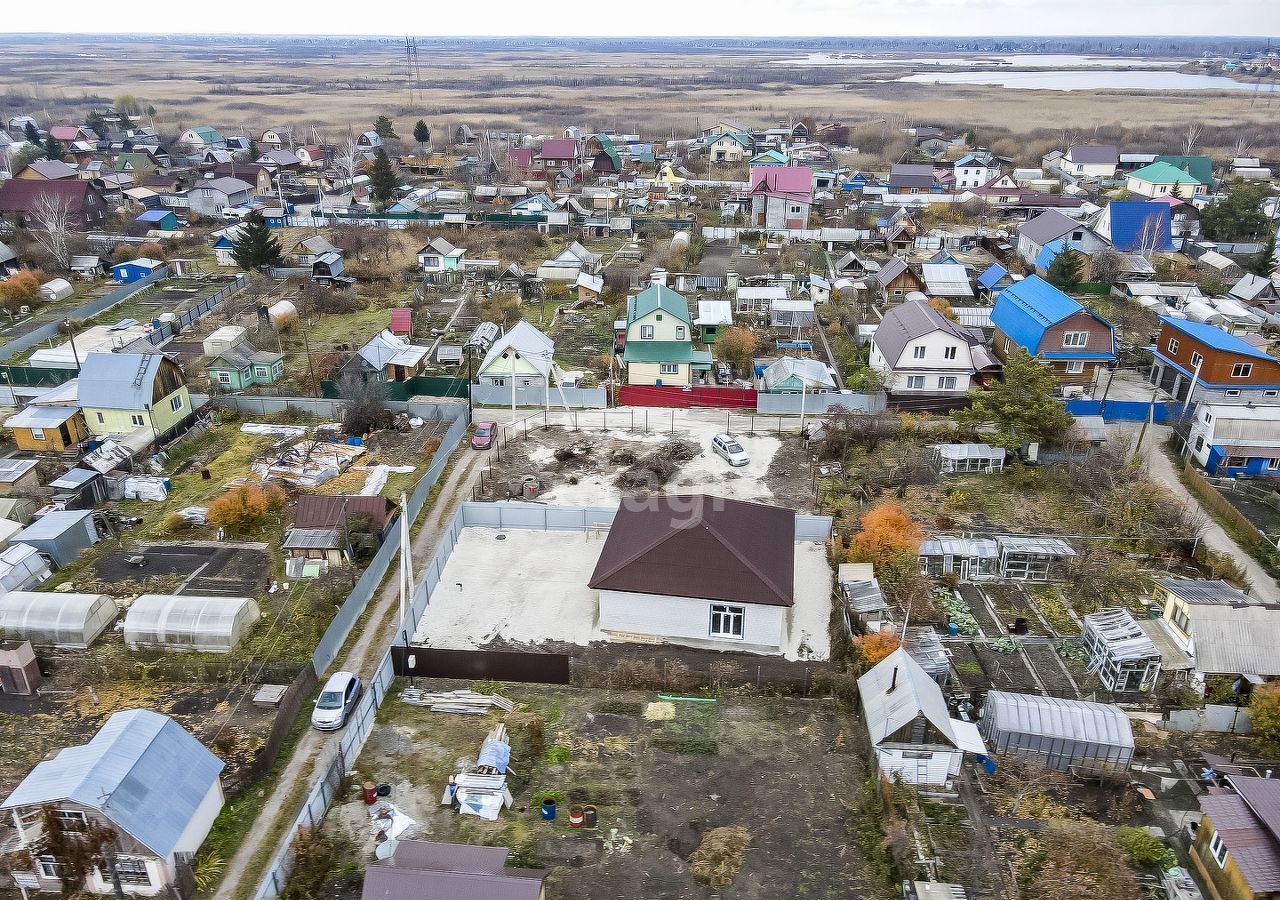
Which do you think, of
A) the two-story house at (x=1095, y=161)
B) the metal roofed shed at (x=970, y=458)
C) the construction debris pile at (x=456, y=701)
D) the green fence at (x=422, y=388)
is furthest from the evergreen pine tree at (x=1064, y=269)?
the two-story house at (x=1095, y=161)

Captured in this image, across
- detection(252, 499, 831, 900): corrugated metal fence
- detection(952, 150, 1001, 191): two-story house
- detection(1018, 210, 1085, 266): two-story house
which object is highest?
detection(952, 150, 1001, 191): two-story house

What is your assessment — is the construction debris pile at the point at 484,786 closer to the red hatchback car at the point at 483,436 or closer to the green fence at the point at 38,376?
the red hatchback car at the point at 483,436

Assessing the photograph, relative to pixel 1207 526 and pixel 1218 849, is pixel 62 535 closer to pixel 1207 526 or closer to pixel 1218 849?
pixel 1218 849

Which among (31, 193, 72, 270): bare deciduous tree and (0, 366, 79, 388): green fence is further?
(31, 193, 72, 270): bare deciduous tree

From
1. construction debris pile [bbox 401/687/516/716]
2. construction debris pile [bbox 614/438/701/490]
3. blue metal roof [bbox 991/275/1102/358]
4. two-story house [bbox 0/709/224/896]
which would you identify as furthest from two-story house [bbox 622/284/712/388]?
two-story house [bbox 0/709/224/896]

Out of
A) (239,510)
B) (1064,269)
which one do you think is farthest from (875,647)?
→ (1064,269)

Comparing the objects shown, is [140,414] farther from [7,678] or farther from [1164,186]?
[1164,186]

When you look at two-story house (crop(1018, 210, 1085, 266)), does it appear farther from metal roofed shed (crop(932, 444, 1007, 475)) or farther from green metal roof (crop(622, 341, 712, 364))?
metal roofed shed (crop(932, 444, 1007, 475))

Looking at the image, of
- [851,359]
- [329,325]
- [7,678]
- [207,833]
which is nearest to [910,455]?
[851,359]
